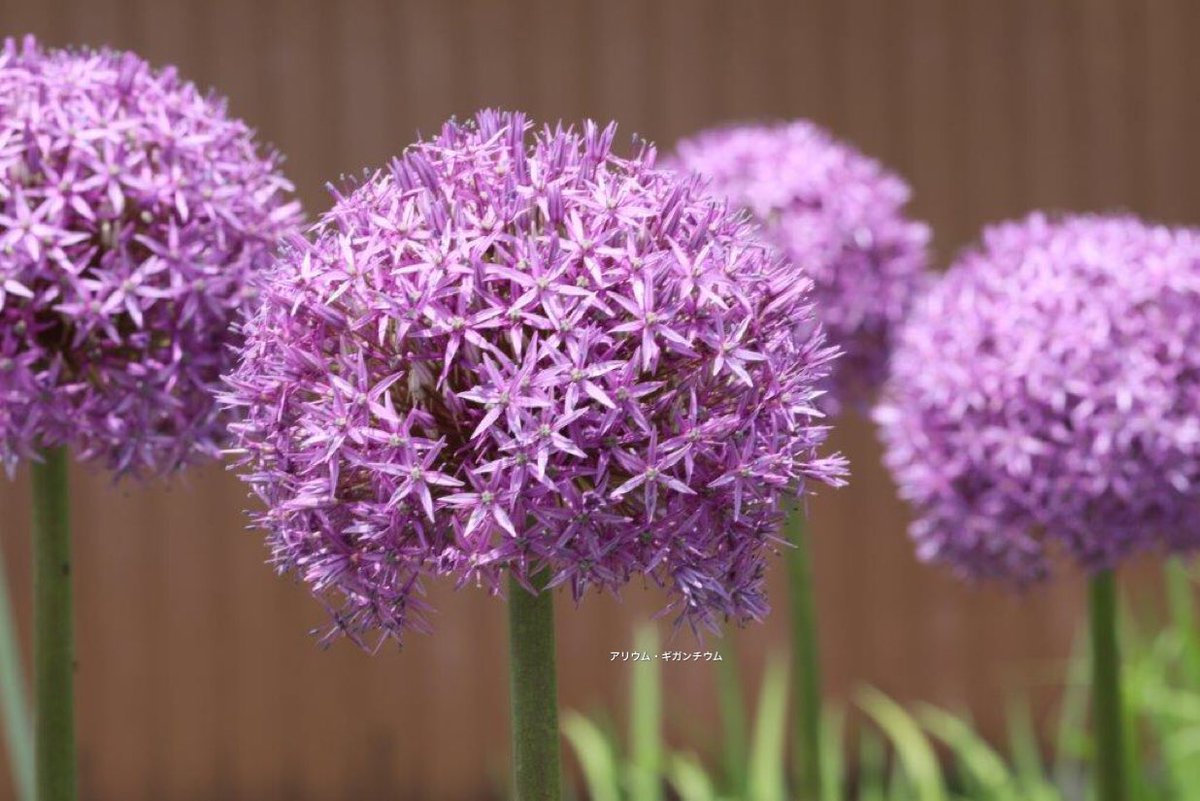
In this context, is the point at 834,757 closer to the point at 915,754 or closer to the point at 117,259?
the point at 915,754

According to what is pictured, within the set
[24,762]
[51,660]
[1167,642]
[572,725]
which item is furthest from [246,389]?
[1167,642]

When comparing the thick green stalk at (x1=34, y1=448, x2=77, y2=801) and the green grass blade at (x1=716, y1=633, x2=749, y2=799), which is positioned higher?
the thick green stalk at (x1=34, y1=448, x2=77, y2=801)

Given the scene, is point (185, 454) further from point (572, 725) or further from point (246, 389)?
point (572, 725)

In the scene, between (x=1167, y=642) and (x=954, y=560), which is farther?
(x=1167, y=642)

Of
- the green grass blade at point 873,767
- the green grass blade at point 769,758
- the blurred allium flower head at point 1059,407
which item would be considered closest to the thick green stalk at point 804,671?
the blurred allium flower head at point 1059,407

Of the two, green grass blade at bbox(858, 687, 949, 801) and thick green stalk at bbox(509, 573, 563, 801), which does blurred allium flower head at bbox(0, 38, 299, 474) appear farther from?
green grass blade at bbox(858, 687, 949, 801)

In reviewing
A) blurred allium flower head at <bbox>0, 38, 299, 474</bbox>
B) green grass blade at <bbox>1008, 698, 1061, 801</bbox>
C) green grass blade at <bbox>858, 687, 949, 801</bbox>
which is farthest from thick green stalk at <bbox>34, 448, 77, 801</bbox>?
green grass blade at <bbox>1008, 698, 1061, 801</bbox>

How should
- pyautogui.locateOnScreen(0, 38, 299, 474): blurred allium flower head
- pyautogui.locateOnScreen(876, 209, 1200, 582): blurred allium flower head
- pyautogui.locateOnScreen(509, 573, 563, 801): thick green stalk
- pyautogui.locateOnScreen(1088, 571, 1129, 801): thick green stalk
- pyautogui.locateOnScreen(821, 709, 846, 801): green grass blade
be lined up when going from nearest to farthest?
1. pyautogui.locateOnScreen(509, 573, 563, 801): thick green stalk
2. pyautogui.locateOnScreen(0, 38, 299, 474): blurred allium flower head
3. pyautogui.locateOnScreen(876, 209, 1200, 582): blurred allium flower head
4. pyautogui.locateOnScreen(1088, 571, 1129, 801): thick green stalk
5. pyautogui.locateOnScreen(821, 709, 846, 801): green grass blade
